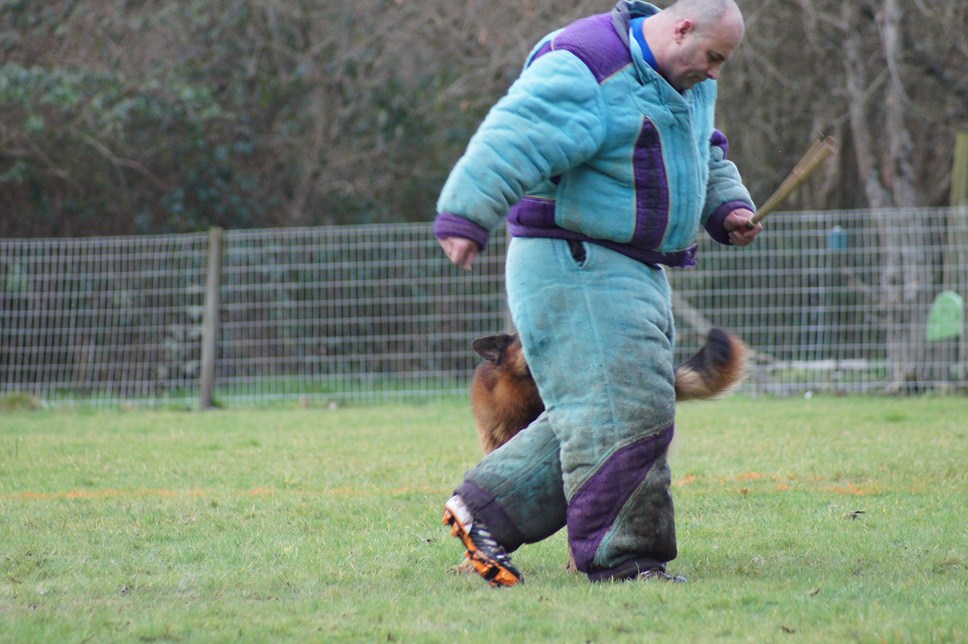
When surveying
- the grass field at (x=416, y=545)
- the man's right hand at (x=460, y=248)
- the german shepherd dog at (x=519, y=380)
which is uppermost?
the man's right hand at (x=460, y=248)

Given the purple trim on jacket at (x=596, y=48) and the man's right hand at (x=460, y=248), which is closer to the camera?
the man's right hand at (x=460, y=248)

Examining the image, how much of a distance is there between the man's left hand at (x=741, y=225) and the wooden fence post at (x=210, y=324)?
7.55m

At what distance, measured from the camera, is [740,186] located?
13.0ft

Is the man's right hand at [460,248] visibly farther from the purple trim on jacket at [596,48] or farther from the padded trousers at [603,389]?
the purple trim on jacket at [596,48]

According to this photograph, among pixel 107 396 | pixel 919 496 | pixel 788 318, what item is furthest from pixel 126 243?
pixel 919 496

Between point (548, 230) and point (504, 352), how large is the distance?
78cm

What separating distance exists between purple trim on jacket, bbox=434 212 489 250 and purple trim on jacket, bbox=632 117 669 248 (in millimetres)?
543

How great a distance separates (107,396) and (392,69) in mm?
5257

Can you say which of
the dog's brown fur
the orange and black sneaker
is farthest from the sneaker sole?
the dog's brown fur

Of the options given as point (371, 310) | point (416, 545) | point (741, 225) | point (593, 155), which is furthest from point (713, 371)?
point (371, 310)

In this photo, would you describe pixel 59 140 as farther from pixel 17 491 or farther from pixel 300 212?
pixel 17 491

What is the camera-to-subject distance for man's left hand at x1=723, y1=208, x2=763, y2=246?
12.6ft

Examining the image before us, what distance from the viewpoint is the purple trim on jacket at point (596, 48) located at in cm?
338

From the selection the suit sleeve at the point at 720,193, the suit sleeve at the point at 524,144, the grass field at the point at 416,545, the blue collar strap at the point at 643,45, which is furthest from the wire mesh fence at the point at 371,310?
the suit sleeve at the point at 524,144
